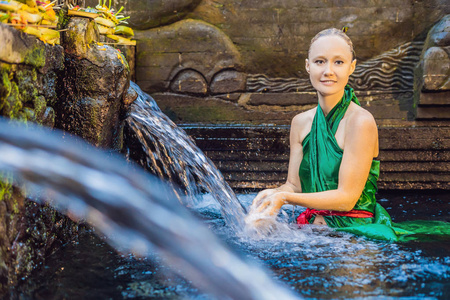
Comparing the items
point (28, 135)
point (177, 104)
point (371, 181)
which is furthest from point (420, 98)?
point (28, 135)

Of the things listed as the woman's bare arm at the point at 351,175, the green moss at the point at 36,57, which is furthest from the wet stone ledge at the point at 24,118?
the woman's bare arm at the point at 351,175

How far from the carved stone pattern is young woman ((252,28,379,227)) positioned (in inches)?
157

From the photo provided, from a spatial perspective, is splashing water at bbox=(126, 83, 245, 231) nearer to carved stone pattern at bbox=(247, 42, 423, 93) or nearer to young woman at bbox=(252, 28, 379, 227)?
young woman at bbox=(252, 28, 379, 227)

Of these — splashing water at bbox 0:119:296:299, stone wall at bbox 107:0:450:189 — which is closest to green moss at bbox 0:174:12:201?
splashing water at bbox 0:119:296:299

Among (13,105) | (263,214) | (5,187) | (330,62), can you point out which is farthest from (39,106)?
(330,62)

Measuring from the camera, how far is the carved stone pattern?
6516 mm

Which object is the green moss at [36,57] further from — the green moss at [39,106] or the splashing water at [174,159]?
the splashing water at [174,159]

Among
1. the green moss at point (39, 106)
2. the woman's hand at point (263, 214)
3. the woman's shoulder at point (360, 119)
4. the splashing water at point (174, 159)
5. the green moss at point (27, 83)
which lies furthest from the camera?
the splashing water at point (174, 159)

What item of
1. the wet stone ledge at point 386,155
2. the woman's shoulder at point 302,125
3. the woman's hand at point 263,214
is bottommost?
the wet stone ledge at point 386,155

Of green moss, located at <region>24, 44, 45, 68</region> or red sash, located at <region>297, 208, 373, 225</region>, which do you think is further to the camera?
red sash, located at <region>297, 208, 373, 225</region>

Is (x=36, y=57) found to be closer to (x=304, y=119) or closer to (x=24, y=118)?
(x=24, y=118)

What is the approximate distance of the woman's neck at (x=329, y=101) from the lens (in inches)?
101

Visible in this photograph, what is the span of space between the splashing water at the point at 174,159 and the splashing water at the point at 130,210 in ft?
4.50

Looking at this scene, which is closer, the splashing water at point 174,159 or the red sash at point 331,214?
the red sash at point 331,214
